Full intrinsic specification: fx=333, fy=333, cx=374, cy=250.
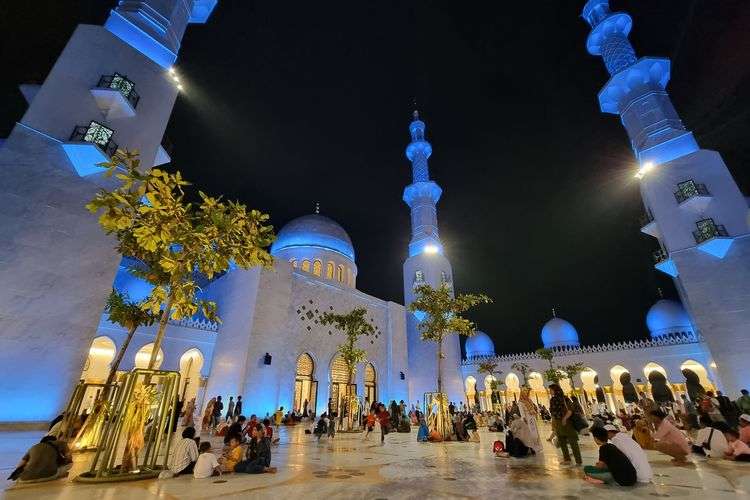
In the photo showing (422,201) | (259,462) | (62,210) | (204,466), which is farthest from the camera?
(422,201)

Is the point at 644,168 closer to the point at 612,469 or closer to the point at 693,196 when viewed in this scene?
the point at 693,196

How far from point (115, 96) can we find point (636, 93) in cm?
2846

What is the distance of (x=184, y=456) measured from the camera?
5203mm

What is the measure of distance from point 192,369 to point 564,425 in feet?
63.4

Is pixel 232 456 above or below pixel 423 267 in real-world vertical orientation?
below

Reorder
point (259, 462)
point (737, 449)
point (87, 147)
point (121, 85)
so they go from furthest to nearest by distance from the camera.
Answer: point (121, 85), point (87, 147), point (737, 449), point (259, 462)

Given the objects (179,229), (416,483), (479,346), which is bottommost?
(416,483)

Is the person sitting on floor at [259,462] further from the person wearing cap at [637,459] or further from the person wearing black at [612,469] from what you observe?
the person wearing cap at [637,459]

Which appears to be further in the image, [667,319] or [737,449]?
[667,319]

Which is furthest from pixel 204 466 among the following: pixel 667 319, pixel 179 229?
pixel 667 319

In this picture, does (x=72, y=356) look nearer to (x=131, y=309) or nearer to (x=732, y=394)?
(x=131, y=309)

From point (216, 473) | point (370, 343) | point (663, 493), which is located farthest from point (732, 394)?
point (216, 473)

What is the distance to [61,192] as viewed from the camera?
11.2 meters

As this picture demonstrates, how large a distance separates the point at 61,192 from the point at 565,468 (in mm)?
15897
